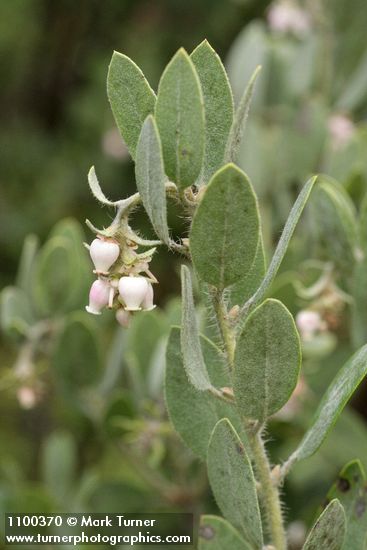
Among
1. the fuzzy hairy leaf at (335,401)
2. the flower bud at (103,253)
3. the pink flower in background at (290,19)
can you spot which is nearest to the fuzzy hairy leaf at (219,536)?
the fuzzy hairy leaf at (335,401)

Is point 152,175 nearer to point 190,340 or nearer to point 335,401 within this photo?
point 190,340

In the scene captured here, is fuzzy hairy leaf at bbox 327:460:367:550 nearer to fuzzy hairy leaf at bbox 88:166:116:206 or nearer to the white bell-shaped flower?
the white bell-shaped flower

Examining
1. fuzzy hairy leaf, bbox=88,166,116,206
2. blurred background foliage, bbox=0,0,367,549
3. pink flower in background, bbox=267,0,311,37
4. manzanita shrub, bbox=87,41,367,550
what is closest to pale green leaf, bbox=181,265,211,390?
manzanita shrub, bbox=87,41,367,550

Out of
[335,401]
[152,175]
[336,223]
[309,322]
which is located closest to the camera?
[152,175]

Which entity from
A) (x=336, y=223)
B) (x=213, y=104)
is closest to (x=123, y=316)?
(x=213, y=104)

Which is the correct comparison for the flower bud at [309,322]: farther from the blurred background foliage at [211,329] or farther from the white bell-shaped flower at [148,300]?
the white bell-shaped flower at [148,300]

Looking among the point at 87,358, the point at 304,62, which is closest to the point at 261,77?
the point at 304,62
